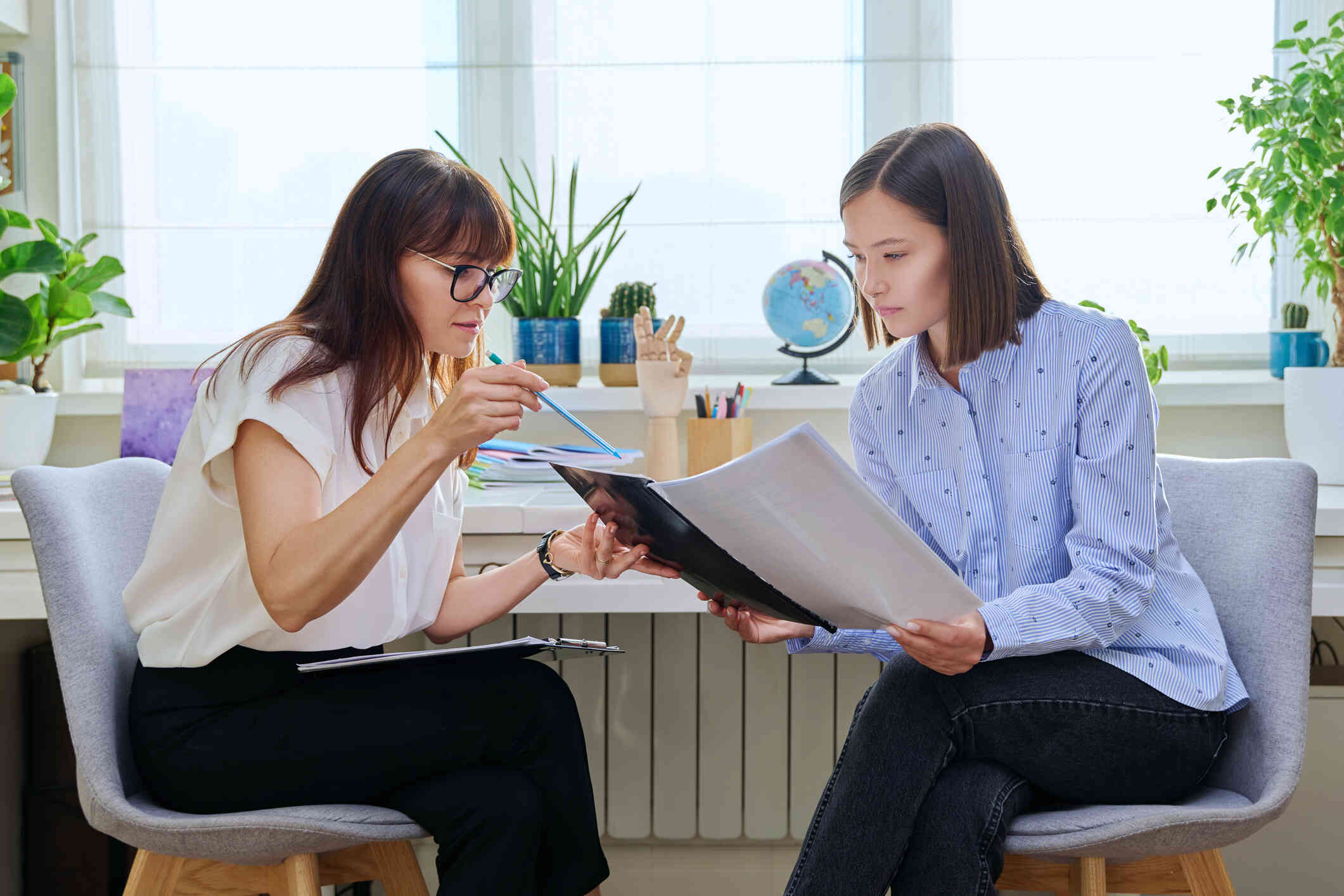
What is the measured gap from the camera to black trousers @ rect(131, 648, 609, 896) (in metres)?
0.97

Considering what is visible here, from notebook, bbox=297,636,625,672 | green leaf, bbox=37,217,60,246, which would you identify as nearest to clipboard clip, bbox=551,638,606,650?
notebook, bbox=297,636,625,672

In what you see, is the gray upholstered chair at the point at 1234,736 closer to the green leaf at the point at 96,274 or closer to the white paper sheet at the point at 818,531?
the white paper sheet at the point at 818,531

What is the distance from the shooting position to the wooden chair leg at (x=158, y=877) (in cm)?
100

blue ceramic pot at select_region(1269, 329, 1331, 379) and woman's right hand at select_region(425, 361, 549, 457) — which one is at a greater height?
blue ceramic pot at select_region(1269, 329, 1331, 379)

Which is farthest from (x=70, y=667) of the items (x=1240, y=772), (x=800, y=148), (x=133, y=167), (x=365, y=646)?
(x=800, y=148)

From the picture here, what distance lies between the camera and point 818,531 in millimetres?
809

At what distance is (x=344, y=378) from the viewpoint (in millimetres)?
1037

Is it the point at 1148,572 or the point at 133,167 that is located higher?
the point at 133,167

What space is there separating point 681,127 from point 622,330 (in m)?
0.43

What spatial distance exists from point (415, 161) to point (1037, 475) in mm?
686

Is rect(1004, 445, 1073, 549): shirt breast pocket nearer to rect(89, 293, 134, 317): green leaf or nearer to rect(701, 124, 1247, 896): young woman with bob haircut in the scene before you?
rect(701, 124, 1247, 896): young woman with bob haircut

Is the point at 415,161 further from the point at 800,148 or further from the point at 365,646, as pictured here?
the point at 800,148

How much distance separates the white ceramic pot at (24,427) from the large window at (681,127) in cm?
30

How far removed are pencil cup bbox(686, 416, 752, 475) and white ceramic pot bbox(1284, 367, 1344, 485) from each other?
92cm
